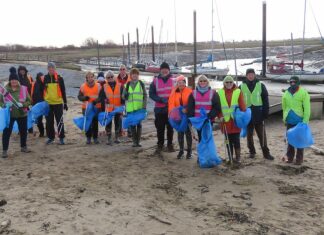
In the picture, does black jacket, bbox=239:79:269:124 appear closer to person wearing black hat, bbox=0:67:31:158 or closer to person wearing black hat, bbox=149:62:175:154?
person wearing black hat, bbox=149:62:175:154

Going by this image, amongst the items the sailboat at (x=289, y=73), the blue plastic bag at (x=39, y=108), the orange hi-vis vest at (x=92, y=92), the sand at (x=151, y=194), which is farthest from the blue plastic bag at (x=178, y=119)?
the sailboat at (x=289, y=73)

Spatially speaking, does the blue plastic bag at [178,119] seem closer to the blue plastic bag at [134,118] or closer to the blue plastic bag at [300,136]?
the blue plastic bag at [134,118]

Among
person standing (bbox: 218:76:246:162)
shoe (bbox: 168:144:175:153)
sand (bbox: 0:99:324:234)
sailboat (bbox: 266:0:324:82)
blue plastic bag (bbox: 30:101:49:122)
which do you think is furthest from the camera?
sailboat (bbox: 266:0:324:82)

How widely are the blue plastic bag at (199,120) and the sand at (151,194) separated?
0.70 m

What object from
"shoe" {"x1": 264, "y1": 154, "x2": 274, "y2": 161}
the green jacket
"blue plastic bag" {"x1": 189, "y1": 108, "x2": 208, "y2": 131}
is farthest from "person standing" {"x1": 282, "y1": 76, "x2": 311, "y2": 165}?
the green jacket

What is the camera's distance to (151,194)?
18.4 feet

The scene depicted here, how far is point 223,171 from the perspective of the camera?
263 inches

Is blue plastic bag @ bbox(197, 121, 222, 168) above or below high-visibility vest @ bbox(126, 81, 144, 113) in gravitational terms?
below

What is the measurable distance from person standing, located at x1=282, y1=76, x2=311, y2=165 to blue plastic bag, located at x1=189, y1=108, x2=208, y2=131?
4.47ft

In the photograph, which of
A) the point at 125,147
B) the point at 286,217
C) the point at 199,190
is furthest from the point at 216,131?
the point at 286,217

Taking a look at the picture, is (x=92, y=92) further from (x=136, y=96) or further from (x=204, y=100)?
(x=204, y=100)

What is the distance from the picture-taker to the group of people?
6859mm

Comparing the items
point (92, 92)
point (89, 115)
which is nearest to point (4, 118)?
point (89, 115)

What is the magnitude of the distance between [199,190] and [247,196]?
661mm
